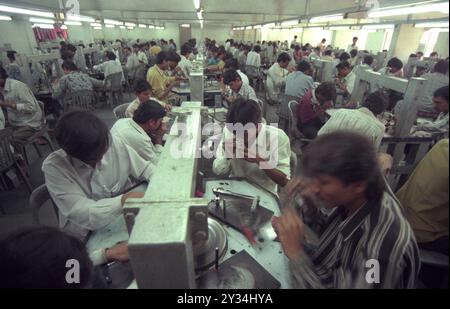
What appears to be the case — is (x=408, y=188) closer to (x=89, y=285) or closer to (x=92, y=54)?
(x=89, y=285)

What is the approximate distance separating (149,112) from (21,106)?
2763mm

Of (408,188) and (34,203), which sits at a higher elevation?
(408,188)

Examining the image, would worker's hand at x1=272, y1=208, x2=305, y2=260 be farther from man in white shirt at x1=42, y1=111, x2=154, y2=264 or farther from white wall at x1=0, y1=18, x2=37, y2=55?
white wall at x1=0, y1=18, x2=37, y2=55

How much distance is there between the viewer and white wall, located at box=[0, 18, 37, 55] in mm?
7988

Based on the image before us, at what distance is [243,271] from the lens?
1046mm

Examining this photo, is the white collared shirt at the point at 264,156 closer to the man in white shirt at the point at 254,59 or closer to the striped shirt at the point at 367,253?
the striped shirt at the point at 367,253

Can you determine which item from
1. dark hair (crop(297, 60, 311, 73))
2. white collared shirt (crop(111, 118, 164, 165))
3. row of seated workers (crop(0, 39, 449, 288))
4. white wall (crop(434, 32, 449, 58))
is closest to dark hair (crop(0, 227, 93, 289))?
row of seated workers (crop(0, 39, 449, 288))

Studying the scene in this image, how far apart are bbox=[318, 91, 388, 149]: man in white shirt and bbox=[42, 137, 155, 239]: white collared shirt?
1.96 meters

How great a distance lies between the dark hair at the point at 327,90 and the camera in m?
3.54

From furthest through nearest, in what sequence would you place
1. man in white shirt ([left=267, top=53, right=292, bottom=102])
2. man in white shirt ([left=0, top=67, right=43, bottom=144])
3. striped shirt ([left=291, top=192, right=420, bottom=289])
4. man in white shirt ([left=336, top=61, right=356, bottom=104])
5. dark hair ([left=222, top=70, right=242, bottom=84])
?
man in white shirt ([left=267, top=53, right=292, bottom=102]) → man in white shirt ([left=336, top=61, right=356, bottom=104]) → dark hair ([left=222, top=70, right=242, bottom=84]) → man in white shirt ([left=0, top=67, right=43, bottom=144]) → striped shirt ([left=291, top=192, right=420, bottom=289])

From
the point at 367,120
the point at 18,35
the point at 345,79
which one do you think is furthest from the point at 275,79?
the point at 18,35

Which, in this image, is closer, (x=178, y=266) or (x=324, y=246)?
(x=178, y=266)
